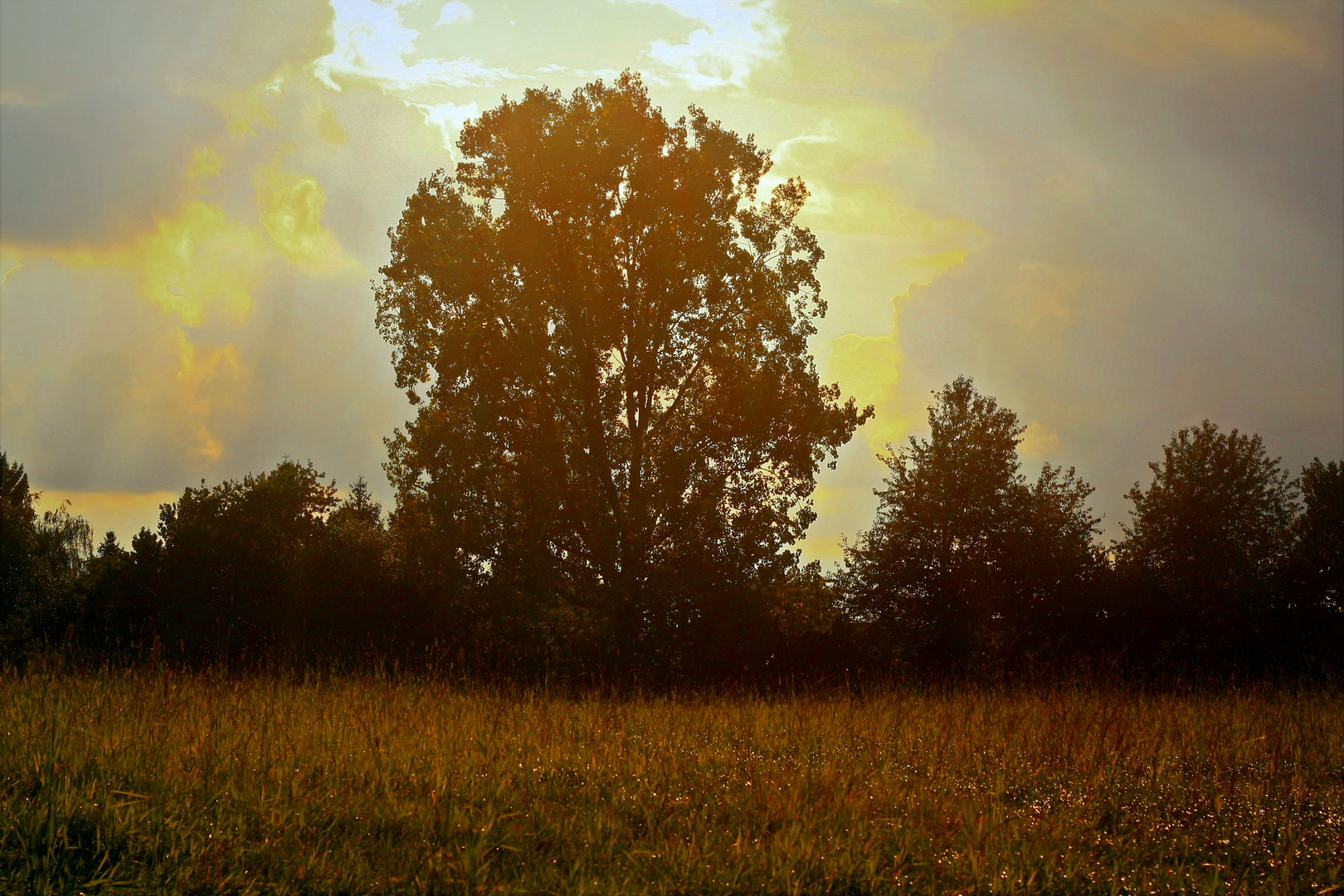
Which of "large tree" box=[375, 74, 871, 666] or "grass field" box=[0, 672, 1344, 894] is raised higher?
"large tree" box=[375, 74, 871, 666]

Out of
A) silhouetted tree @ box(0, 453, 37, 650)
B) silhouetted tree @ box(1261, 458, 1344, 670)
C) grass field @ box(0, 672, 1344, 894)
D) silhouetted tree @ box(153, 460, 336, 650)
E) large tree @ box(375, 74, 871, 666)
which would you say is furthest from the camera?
silhouetted tree @ box(0, 453, 37, 650)

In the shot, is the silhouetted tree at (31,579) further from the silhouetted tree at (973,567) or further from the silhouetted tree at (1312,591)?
the silhouetted tree at (1312,591)

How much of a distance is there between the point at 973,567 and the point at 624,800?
2994 centimetres

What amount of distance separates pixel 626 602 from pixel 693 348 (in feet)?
20.9

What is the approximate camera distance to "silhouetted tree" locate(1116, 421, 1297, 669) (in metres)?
35.5

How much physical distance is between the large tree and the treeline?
56cm

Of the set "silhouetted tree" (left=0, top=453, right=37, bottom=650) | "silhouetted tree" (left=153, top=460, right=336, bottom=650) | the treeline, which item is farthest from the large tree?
"silhouetted tree" (left=0, top=453, right=37, bottom=650)

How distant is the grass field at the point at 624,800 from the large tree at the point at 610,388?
12351 mm

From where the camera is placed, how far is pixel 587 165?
22.6 meters

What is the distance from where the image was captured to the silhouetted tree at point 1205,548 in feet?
116

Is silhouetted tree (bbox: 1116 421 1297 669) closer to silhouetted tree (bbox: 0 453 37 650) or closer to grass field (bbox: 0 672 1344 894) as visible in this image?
grass field (bbox: 0 672 1344 894)

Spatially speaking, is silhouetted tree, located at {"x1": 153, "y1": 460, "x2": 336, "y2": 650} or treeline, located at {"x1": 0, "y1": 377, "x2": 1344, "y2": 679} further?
silhouetted tree, located at {"x1": 153, "y1": 460, "x2": 336, "y2": 650}

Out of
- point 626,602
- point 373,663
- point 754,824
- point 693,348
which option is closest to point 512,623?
point 626,602

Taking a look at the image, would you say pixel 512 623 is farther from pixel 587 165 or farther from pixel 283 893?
pixel 283 893
